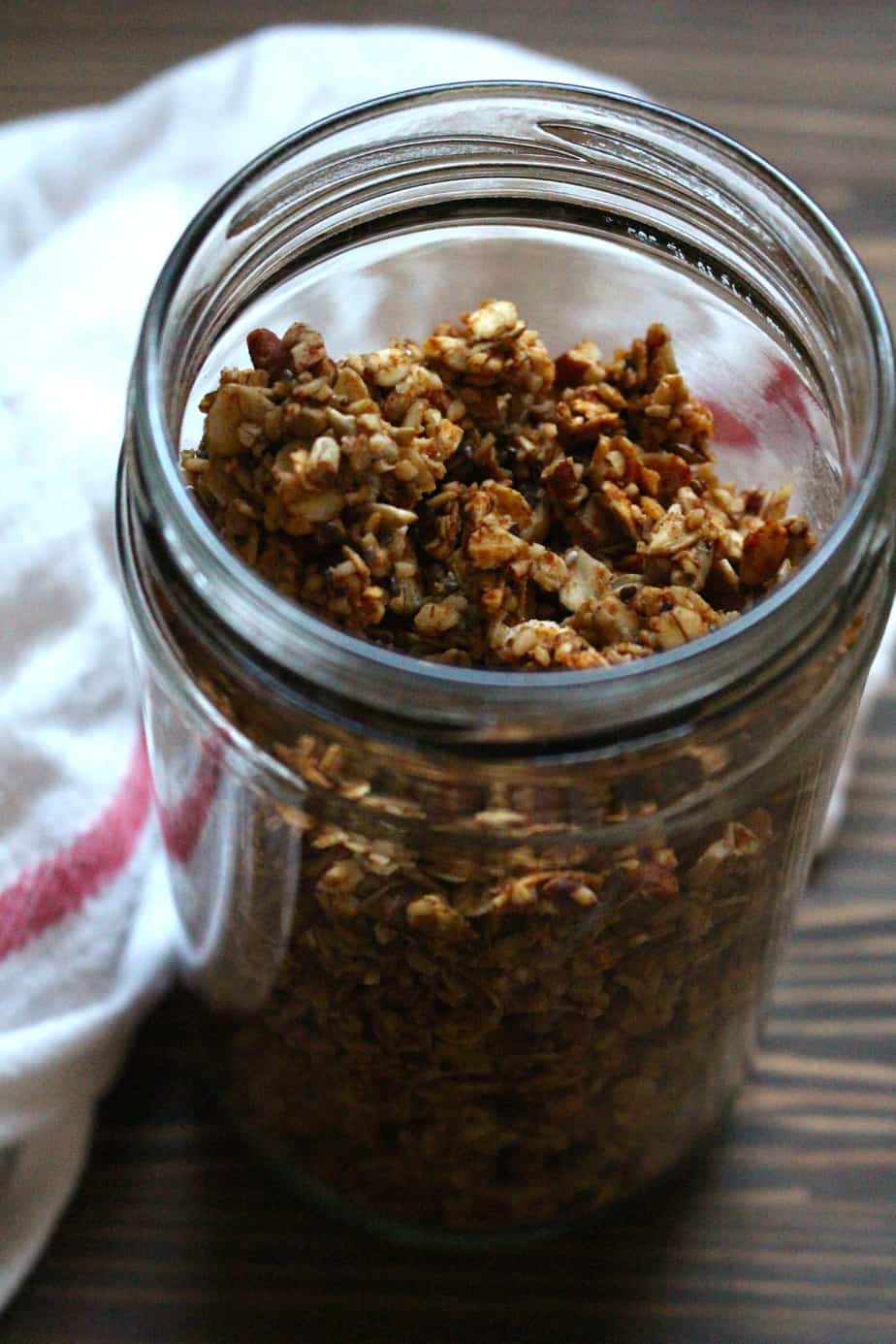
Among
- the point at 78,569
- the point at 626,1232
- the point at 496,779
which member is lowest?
the point at 626,1232

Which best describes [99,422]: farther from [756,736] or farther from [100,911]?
[756,736]

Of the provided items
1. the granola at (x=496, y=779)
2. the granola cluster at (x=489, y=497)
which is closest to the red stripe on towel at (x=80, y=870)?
the granola at (x=496, y=779)

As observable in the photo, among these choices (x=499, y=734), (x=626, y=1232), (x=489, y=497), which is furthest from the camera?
(x=626, y=1232)

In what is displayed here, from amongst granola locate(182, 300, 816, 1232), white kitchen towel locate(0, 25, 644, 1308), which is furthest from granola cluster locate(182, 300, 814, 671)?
white kitchen towel locate(0, 25, 644, 1308)

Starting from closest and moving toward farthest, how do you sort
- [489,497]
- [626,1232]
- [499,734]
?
[499,734] → [489,497] → [626,1232]

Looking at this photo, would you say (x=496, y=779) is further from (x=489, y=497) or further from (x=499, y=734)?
(x=489, y=497)

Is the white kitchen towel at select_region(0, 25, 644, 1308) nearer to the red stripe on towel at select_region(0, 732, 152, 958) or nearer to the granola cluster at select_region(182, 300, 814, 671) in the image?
the red stripe on towel at select_region(0, 732, 152, 958)

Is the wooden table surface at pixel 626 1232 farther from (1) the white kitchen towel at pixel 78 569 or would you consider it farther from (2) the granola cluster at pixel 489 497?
(2) the granola cluster at pixel 489 497

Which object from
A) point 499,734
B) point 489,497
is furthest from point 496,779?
point 489,497
